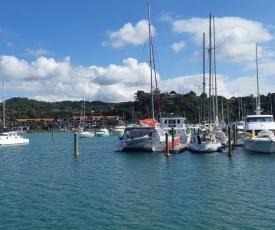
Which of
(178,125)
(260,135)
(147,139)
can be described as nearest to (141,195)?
(147,139)

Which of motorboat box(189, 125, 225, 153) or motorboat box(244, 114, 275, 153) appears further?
motorboat box(189, 125, 225, 153)

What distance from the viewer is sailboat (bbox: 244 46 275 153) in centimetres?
4631

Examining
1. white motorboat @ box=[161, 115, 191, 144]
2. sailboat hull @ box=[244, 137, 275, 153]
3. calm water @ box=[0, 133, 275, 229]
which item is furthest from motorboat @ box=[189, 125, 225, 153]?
white motorboat @ box=[161, 115, 191, 144]

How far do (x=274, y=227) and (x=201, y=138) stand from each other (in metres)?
33.5

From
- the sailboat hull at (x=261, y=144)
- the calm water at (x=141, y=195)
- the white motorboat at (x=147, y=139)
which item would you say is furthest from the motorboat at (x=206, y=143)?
the calm water at (x=141, y=195)

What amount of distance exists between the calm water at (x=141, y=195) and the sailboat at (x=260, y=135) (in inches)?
165

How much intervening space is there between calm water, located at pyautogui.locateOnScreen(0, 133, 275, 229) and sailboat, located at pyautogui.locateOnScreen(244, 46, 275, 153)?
4.18 m

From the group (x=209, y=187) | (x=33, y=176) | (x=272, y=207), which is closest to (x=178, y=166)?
(x=209, y=187)

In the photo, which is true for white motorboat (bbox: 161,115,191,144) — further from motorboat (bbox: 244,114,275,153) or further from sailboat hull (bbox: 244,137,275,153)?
sailboat hull (bbox: 244,137,275,153)

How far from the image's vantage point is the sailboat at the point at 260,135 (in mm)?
46312

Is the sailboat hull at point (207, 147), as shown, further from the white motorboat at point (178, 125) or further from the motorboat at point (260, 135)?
the white motorboat at point (178, 125)

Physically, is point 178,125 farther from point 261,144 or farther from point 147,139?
point 261,144

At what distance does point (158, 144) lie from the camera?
168 ft

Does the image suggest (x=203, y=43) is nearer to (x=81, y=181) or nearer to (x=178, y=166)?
(x=178, y=166)
